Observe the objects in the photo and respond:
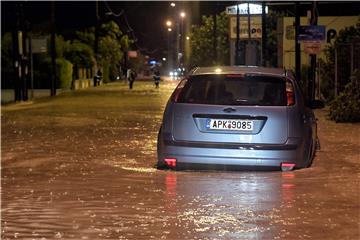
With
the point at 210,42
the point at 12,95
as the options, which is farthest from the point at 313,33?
the point at 210,42

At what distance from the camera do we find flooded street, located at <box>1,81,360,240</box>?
7258 millimetres

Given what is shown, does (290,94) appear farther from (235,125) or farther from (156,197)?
(156,197)

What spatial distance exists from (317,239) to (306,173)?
3798mm

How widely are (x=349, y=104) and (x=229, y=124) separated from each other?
34.1 ft

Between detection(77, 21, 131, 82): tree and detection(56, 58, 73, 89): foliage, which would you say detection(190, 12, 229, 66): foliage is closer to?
detection(77, 21, 131, 82): tree

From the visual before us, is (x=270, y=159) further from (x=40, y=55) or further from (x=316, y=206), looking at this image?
(x=40, y=55)

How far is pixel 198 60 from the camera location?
70.9 meters

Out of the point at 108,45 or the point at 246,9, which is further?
the point at 108,45

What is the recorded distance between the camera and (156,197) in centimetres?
896

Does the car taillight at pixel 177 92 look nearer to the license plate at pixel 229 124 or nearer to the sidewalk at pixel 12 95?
the license plate at pixel 229 124

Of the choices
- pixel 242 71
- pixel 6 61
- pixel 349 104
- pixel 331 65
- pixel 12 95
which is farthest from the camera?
pixel 6 61

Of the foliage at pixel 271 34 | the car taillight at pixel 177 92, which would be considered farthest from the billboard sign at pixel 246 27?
the car taillight at pixel 177 92

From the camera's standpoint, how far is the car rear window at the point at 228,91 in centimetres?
1002

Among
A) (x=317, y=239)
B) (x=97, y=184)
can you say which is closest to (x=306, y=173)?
(x=97, y=184)
